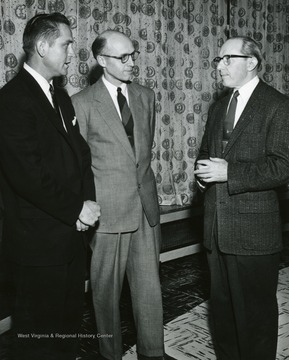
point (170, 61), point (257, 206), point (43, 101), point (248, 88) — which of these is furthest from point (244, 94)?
point (170, 61)

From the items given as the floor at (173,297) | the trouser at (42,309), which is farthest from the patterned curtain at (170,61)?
the trouser at (42,309)

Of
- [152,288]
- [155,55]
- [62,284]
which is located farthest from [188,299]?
[155,55]

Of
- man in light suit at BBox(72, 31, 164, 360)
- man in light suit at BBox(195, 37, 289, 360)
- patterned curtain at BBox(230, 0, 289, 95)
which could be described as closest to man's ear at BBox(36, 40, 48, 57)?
man in light suit at BBox(72, 31, 164, 360)

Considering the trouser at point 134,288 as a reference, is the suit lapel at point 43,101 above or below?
above

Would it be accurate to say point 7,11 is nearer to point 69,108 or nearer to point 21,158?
point 69,108

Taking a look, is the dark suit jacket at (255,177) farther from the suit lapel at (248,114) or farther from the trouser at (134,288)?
the trouser at (134,288)

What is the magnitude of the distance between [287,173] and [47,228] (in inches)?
41.7

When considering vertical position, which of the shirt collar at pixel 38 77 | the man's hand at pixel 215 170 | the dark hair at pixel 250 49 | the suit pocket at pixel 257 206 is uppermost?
the dark hair at pixel 250 49

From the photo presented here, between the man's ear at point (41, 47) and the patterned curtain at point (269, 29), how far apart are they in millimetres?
3175

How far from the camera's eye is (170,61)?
4141mm

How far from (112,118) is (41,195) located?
656 millimetres

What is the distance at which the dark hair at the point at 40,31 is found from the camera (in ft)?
6.02

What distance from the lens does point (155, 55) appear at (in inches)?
157

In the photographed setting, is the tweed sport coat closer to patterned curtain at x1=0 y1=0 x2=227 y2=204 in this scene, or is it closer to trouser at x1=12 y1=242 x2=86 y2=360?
trouser at x1=12 y1=242 x2=86 y2=360
